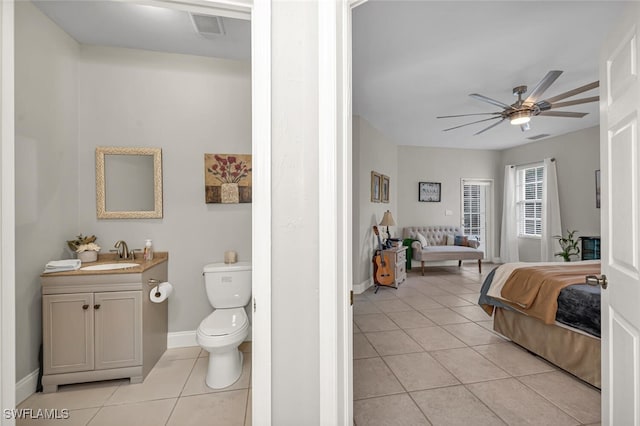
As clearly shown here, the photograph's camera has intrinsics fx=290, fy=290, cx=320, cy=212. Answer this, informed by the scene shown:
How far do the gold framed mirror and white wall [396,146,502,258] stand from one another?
5.17m

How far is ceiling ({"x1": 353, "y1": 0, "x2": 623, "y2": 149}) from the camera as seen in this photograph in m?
2.11

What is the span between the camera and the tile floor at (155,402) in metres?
1.76

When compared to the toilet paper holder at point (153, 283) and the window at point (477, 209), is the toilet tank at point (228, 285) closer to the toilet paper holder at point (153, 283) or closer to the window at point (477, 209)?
the toilet paper holder at point (153, 283)

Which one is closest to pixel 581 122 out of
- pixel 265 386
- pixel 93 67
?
pixel 265 386

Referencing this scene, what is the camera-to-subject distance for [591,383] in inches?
81.4

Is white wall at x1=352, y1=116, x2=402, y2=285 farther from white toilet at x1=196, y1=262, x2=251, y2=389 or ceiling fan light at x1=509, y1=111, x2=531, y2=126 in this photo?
white toilet at x1=196, y1=262, x2=251, y2=389

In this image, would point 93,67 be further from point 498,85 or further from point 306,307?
point 498,85

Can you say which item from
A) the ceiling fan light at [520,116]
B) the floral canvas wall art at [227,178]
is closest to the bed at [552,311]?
the ceiling fan light at [520,116]

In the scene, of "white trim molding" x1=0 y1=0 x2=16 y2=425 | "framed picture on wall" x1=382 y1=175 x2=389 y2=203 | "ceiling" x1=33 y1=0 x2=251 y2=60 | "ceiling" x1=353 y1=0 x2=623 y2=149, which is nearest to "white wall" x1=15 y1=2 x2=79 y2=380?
"ceiling" x1=33 y1=0 x2=251 y2=60

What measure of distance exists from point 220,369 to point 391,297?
9.43ft

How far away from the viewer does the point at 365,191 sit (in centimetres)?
484

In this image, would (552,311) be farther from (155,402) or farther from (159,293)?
(159,293)

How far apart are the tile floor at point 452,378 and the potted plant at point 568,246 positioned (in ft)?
9.15

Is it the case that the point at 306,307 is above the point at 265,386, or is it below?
above
